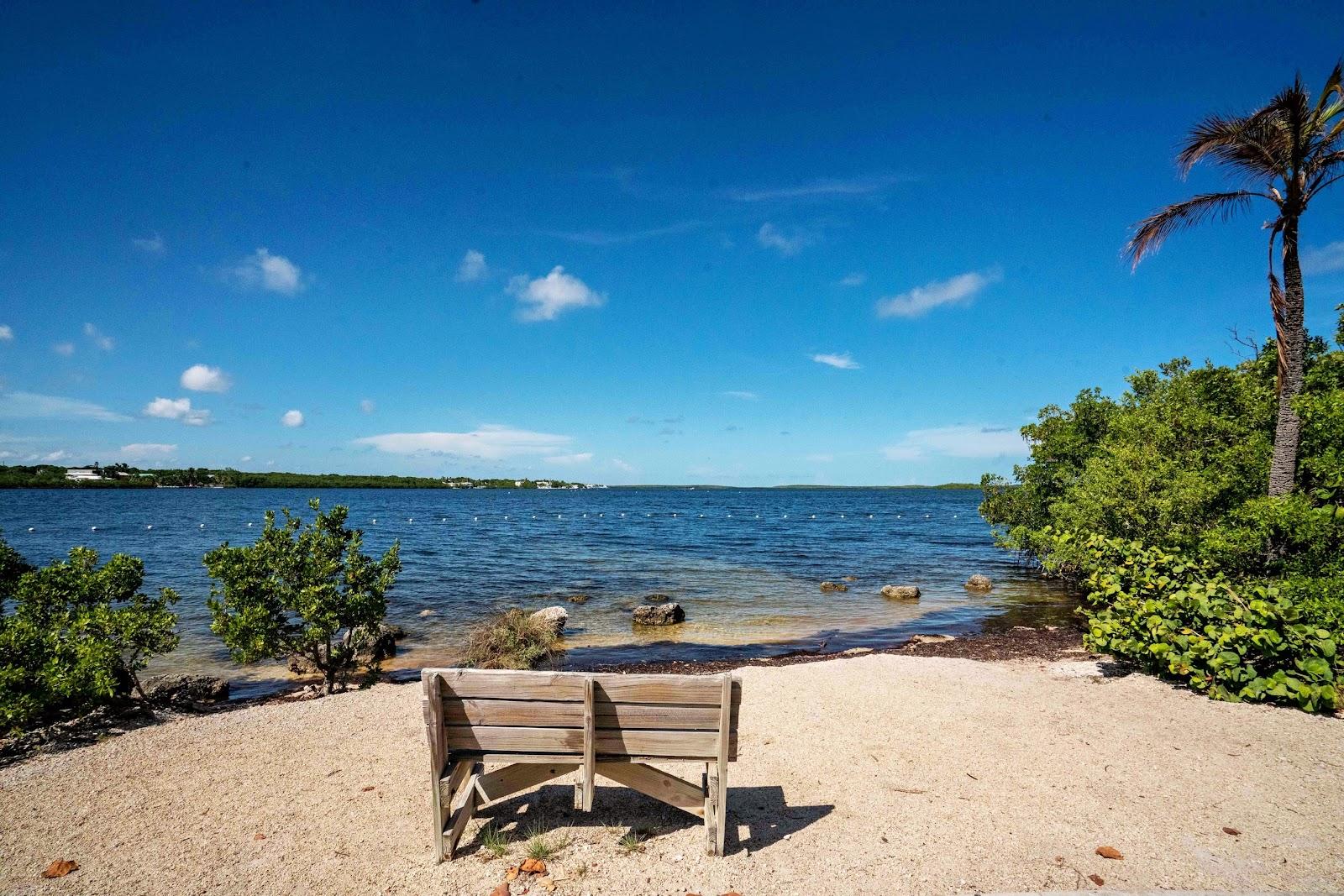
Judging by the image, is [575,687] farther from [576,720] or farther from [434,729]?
[434,729]

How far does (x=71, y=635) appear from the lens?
8.04m

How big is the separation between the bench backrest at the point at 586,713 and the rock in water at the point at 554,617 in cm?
1242

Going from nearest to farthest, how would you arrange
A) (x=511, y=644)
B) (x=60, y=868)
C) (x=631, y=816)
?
(x=60, y=868) < (x=631, y=816) < (x=511, y=644)

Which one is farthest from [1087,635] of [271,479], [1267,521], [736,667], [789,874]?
[271,479]

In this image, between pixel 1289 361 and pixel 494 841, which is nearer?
pixel 494 841

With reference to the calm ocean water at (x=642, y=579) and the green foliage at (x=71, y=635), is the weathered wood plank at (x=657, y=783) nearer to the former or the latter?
the green foliage at (x=71, y=635)

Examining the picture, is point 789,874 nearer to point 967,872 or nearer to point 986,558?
point 967,872

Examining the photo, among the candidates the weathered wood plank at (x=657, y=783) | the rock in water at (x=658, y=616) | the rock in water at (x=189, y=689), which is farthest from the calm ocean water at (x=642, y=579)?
the weathered wood plank at (x=657, y=783)

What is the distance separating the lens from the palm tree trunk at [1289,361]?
10.0 meters

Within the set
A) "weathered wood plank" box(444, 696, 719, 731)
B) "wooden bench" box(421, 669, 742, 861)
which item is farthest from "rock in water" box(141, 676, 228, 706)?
"weathered wood plank" box(444, 696, 719, 731)

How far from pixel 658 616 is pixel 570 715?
14.4m

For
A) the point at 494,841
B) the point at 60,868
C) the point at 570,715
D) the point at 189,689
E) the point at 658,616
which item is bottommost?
the point at 658,616

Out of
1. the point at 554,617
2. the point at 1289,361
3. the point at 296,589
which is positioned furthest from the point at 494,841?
the point at 1289,361

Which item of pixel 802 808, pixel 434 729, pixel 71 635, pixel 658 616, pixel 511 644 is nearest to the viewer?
pixel 434 729
